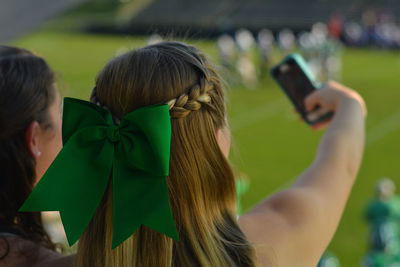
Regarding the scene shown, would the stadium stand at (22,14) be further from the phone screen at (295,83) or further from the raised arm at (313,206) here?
the raised arm at (313,206)

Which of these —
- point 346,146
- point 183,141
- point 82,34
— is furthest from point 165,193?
point 82,34

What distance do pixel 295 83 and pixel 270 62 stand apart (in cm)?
1344

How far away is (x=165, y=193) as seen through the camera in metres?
1.37

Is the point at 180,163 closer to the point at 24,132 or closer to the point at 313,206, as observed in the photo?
the point at 313,206

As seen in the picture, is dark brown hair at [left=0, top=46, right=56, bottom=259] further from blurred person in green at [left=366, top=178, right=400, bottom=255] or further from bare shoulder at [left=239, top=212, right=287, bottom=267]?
blurred person in green at [left=366, top=178, right=400, bottom=255]

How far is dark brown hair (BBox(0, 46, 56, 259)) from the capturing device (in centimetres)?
179

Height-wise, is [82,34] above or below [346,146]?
below

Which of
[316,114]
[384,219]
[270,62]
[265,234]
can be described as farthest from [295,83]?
[270,62]

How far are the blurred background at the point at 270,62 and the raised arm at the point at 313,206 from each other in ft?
0.54

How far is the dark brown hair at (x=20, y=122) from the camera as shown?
179cm

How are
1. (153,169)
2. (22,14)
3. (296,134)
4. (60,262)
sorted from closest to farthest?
(153,169) → (60,262) → (22,14) → (296,134)

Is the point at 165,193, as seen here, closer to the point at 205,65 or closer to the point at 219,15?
the point at 205,65

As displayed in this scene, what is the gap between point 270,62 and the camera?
51.0ft

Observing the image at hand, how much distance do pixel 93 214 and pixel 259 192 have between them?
251 inches
